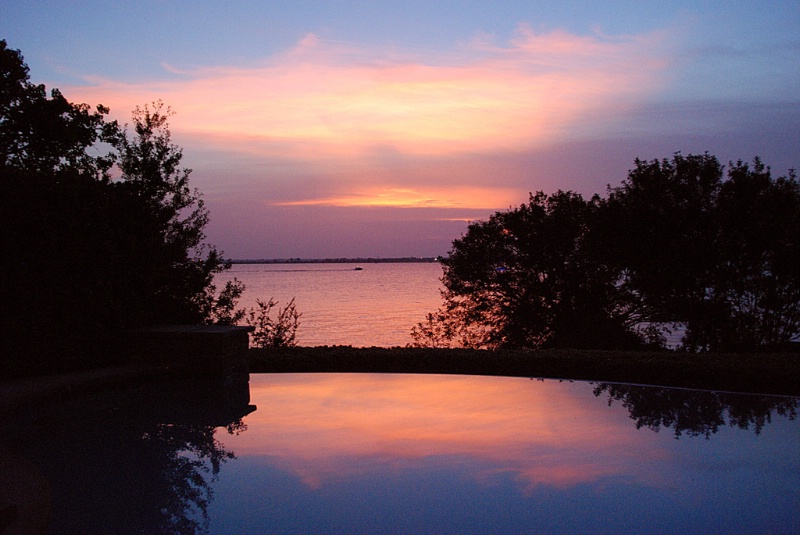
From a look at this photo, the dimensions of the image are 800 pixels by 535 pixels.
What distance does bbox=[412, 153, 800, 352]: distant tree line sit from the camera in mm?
20844

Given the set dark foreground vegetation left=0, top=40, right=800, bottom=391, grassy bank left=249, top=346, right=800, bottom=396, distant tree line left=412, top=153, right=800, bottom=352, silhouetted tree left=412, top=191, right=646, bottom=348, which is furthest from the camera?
silhouetted tree left=412, top=191, right=646, bottom=348

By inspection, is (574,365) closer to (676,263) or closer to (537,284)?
(676,263)

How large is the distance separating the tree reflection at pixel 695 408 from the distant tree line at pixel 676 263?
11644 millimetres

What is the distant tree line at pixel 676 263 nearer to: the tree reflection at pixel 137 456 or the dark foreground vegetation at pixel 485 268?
the dark foreground vegetation at pixel 485 268

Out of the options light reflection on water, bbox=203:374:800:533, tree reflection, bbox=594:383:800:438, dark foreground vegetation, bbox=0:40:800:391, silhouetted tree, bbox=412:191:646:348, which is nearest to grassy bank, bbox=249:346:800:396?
dark foreground vegetation, bbox=0:40:800:391

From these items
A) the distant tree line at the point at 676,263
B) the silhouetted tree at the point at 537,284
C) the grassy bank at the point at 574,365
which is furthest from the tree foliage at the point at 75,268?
the distant tree line at the point at 676,263

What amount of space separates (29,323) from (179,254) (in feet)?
21.0

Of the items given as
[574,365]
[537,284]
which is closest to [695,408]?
[574,365]

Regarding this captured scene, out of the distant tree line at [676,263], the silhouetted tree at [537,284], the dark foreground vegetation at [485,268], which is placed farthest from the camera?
the silhouetted tree at [537,284]

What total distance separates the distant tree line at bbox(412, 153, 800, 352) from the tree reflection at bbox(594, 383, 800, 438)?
1164 cm

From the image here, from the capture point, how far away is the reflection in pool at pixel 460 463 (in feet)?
16.7

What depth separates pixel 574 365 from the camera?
1203 centimetres

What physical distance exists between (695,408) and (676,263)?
1289 centimetres

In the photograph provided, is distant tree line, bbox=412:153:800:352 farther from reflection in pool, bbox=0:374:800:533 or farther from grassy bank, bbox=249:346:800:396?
reflection in pool, bbox=0:374:800:533
